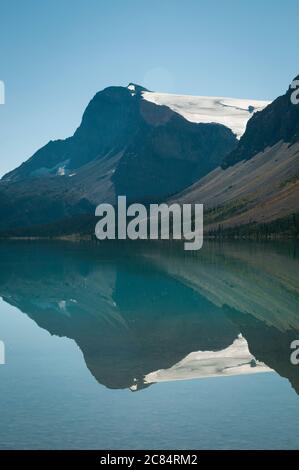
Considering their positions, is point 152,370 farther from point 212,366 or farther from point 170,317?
point 170,317

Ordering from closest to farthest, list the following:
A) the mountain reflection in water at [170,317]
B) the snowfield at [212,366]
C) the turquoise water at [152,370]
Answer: the turquoise water at [152,370] < the snowfield at [212,366] < the mountain reflection in water at [170,317]

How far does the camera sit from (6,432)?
29250 millimetres

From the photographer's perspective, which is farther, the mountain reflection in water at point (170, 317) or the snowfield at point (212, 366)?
the mountain reflection in water at point (170, 317)

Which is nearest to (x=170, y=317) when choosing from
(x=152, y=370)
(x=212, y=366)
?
(x=212, y=366)

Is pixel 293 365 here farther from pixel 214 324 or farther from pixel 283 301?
pixel 283 301

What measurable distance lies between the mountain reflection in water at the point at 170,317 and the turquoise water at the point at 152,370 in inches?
6.3

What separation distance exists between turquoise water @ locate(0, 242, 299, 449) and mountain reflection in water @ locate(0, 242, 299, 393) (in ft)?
0.52

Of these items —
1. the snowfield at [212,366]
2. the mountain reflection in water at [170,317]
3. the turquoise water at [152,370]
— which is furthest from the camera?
the mountain reflection in water at [170,317]

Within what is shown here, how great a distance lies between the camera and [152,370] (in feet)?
140

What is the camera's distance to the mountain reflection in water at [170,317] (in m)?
44.0

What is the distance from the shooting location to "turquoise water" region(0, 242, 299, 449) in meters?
29.2

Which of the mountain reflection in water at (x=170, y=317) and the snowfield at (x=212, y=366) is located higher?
the mountain reflection in water at (x=170, y=317)

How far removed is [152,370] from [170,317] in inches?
1009

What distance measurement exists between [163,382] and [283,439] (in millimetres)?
12226
